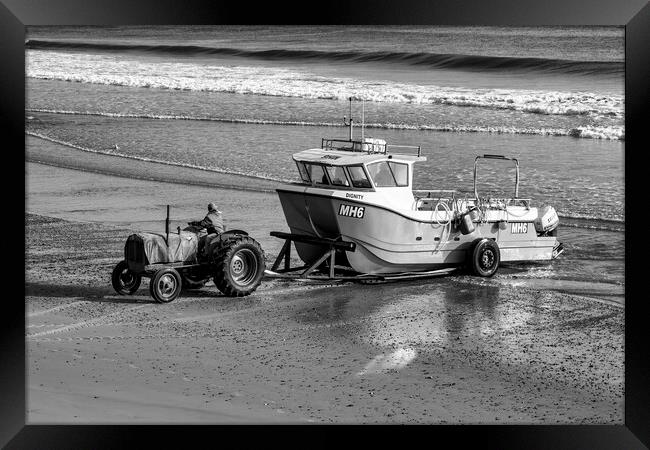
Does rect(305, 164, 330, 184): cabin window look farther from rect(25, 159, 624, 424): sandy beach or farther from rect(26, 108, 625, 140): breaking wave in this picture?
rect(26, 108, 625, 140): breaking wave

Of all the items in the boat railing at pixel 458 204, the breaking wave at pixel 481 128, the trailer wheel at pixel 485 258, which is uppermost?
the breaking wave at pixel 481 128

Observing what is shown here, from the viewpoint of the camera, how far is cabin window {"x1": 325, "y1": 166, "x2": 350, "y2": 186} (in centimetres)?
1307

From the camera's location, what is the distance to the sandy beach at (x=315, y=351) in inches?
372

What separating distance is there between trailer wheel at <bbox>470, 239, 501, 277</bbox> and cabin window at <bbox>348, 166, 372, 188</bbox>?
5.63 feet

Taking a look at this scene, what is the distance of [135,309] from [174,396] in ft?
8.78

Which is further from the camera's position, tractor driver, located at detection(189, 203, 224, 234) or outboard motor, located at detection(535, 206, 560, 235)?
outboard motor, located at detection(535, 206, 560, 235)

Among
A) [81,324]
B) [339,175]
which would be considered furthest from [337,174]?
[81,324]

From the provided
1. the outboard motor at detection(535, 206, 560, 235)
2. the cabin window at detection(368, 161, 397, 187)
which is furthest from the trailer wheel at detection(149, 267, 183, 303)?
the outboard motor at detection(535, 206, 560, 235)

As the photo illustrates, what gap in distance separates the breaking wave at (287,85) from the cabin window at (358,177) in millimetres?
10316

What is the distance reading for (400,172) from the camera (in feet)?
43.4

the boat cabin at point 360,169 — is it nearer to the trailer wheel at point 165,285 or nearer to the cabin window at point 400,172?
the cabin window at point 400,172

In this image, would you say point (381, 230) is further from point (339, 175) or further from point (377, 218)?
point (339, 175)
